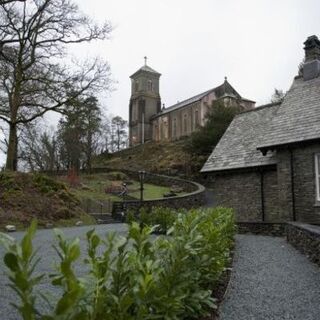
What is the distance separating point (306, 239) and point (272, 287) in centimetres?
419

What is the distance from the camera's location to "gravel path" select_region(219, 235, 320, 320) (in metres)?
6.01

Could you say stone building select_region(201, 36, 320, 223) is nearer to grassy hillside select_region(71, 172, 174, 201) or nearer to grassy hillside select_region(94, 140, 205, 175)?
grassy hillside select_region(71, 172, 174, 201)

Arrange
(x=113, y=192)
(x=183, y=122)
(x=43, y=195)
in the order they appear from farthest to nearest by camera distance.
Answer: (x=183, y=122)
(x=113, y=192)
(x=43, y=195)

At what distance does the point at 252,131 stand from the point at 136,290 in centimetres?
2011

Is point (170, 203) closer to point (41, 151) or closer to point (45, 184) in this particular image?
point (45, 184)

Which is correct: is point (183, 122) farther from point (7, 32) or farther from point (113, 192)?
point (7, 32)

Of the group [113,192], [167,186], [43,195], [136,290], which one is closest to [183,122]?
[167,186]

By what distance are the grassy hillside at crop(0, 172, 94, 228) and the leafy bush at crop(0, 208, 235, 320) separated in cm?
1586

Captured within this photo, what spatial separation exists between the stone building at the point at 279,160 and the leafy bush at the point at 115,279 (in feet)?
42.4

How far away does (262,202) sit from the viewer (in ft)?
63.7

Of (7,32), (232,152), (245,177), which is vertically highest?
(7,32)

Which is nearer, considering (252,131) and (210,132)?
(252,131)

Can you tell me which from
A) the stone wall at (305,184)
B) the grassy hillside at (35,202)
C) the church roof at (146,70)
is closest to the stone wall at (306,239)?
the stone wall at (305,184)

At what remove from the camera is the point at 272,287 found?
7625 mm
